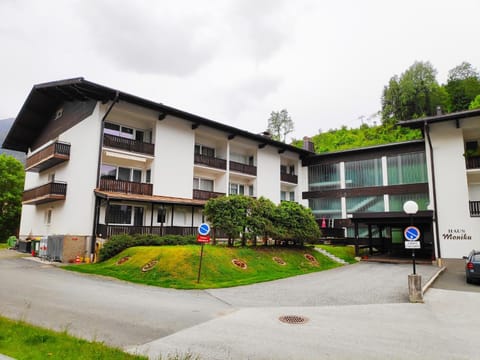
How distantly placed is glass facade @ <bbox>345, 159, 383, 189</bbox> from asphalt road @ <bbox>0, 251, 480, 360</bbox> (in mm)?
16841

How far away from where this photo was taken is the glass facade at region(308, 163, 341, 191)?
32.2 m

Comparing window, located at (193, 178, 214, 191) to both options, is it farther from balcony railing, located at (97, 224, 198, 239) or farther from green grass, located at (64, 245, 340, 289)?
green grass, located at (64, 245, 340, 289)

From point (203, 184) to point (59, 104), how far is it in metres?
13.3

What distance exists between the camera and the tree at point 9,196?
127ft

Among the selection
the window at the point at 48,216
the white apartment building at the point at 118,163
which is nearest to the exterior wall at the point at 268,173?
the white apartment building at the point at 118,163

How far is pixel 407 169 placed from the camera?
2755 cm

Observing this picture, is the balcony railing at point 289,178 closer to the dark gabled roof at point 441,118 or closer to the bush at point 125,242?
the dark gabled roof at point 441,118

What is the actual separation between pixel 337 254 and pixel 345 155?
11.6 m

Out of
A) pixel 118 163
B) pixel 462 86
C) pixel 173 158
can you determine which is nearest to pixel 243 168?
pixel 173 158

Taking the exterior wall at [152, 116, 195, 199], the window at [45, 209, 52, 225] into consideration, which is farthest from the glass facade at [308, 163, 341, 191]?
the window at [45, 209, 52, 225]

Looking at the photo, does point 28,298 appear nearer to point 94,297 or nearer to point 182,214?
point 94,297

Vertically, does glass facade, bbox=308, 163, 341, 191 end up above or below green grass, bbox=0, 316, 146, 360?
above

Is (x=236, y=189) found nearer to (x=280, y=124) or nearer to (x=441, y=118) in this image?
(x=441, y=118)

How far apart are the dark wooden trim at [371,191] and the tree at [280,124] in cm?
2833
